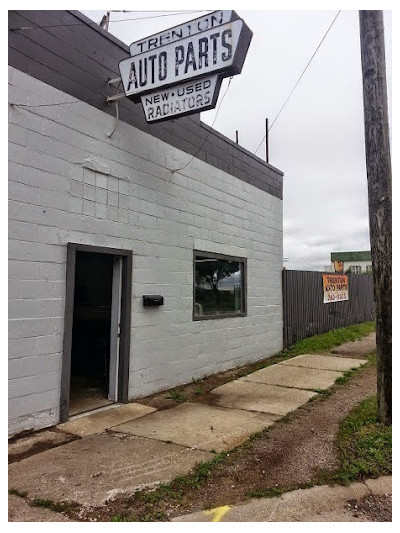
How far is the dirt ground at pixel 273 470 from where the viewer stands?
3.24 m

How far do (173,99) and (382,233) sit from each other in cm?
325

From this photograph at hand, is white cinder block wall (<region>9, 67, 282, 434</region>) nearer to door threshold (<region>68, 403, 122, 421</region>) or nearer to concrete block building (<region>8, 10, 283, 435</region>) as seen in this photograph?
concrete block building (<region>8, 10, 283, 435</region>)

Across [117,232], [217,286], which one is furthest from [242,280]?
[117,232]

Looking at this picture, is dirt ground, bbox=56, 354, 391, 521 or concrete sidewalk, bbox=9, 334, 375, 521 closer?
dirt ground, bbox=56, 354, 391, 521

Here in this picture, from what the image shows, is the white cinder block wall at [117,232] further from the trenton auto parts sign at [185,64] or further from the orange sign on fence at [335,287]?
the orange sign on fence at [335,287]

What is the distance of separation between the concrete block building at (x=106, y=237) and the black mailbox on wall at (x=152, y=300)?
2 centimetres

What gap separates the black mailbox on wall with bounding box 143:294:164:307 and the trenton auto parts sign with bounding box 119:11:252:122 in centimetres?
269

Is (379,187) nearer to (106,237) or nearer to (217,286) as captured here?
(106,237)

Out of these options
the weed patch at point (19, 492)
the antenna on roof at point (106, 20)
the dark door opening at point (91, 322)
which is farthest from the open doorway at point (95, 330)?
the antenna on roof at point (106, 20)

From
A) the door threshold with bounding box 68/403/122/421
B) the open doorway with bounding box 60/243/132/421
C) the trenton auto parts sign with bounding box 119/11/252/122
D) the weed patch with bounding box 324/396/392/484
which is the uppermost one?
the trenton auto parts sign with bounding box 119/11/252/122

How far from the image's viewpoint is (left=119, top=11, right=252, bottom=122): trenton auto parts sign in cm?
513

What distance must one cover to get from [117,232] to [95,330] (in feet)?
9.08

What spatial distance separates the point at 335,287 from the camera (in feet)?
49.9

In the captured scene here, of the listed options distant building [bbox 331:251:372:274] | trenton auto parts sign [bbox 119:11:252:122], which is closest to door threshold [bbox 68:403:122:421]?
trenton auto parts sign [bbox 119:11:252:122]
